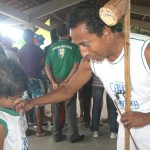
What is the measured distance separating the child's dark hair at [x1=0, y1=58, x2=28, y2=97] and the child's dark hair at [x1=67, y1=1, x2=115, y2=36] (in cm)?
43

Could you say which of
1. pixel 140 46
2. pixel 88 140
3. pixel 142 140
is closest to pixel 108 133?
pixel 88 140

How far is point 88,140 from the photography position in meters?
4.59

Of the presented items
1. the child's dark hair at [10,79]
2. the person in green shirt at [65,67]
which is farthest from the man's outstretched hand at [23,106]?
the person in green shirt at [65,67]

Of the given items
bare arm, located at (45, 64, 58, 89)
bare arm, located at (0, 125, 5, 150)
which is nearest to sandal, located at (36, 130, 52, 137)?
bare arm, located at (45, 64, 58, 89)

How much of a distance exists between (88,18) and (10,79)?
0.58 meters

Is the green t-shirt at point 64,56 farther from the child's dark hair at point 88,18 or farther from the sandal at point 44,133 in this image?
the child's dark hair at point 88,18

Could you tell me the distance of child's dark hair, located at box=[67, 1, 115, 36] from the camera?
1.79 metres

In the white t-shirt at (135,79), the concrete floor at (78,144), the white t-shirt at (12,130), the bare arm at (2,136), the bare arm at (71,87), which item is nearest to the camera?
the bare arm at (2,136)

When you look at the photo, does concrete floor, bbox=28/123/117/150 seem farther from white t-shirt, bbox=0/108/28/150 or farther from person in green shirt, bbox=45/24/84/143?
white t-shirt, bbox=0/108/28/150

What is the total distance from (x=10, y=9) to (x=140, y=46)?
7.05 m

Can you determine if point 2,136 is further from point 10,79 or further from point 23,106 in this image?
point 23,106

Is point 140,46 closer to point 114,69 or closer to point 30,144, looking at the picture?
point 114,69

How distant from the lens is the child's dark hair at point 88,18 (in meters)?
1.79

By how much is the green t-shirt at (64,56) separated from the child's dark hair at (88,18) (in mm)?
2584
